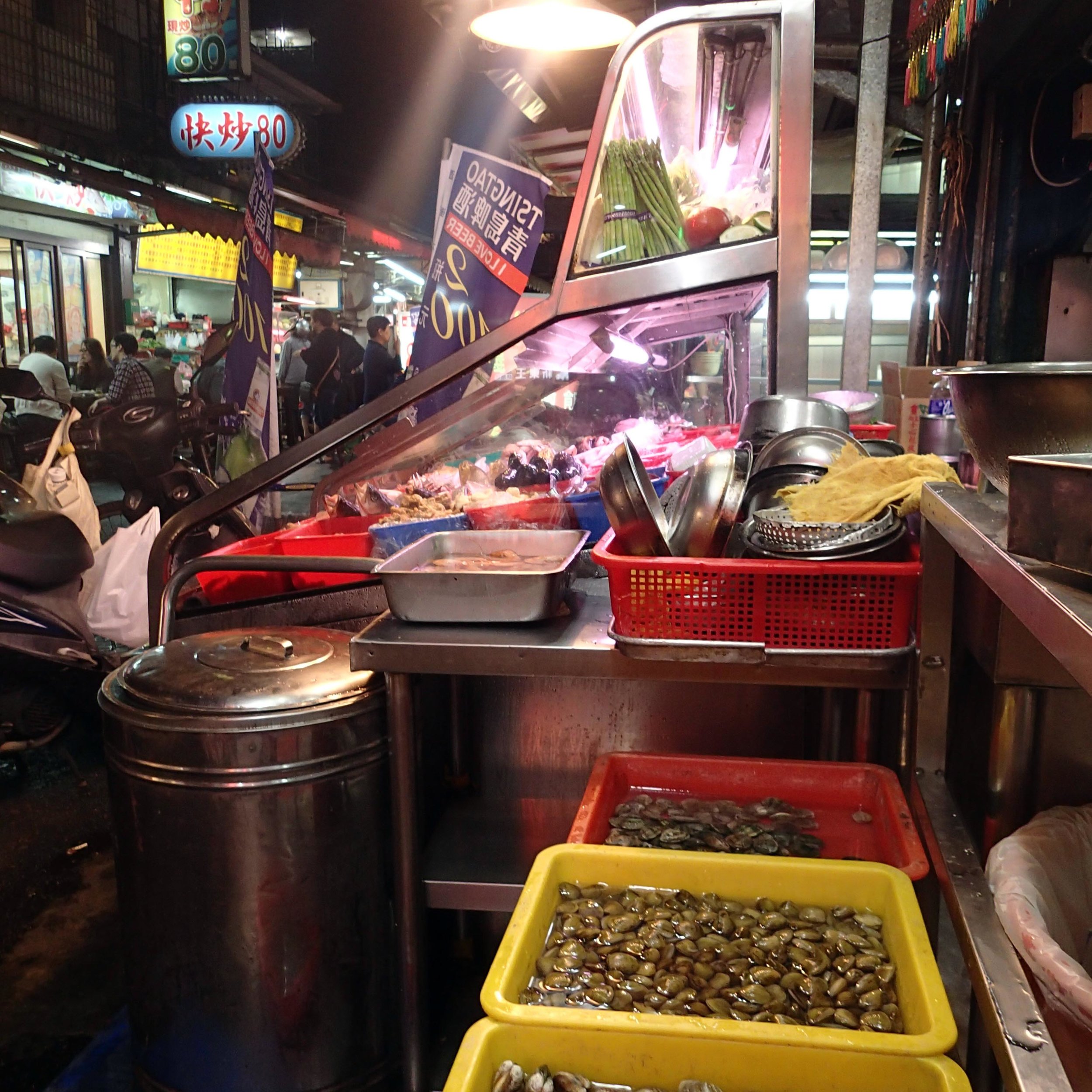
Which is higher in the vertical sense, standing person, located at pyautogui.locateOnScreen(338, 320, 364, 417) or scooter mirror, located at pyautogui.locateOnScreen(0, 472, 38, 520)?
standing person, located at pyautogui.locateOnScreen(338, 320, 364, 417)

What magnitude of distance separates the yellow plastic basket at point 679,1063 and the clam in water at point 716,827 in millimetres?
471

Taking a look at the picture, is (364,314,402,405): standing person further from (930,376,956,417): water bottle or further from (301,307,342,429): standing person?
(930,376,956,417): water bottle

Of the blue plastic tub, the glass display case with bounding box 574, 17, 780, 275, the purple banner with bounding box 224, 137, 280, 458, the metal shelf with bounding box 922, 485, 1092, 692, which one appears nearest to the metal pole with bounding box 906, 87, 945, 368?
the glass display case with bounding box 574, 17, 780, 275

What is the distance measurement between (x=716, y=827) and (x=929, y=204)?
6.23 meters

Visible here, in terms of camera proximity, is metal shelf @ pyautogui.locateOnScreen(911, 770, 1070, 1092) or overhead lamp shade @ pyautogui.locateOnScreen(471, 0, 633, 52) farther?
overhead lamp shade @ pyautogui.locateOnScreen(471, 0, 633, 52)

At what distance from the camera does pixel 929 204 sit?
266 inches

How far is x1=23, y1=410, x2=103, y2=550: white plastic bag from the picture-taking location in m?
5.54

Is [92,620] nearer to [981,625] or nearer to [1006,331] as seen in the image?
[981,625]

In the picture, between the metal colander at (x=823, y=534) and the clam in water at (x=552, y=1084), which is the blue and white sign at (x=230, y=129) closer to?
the metal colander at (x=823, y=534)

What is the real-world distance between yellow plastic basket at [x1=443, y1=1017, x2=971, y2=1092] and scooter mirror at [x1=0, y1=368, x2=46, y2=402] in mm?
7170

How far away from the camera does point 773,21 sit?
8.61 ft

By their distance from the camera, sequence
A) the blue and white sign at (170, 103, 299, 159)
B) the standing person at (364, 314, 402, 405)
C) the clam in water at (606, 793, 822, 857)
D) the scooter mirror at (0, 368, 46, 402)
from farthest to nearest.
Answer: the standing person at (364, 314, 402, 405) < the blue and white sign at (170, 103, 299, 159) < the scooter mirror at (0, 368, 46, 402) < the clam in water at (606, 793, 822, 857)

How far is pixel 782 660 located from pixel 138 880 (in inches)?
62.8

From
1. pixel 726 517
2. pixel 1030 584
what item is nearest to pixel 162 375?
pixel 726 517
